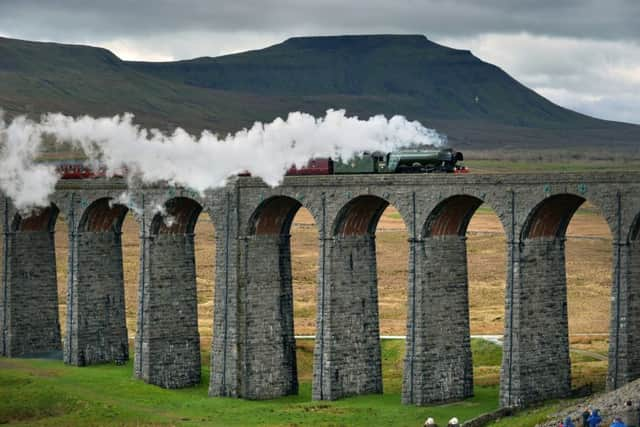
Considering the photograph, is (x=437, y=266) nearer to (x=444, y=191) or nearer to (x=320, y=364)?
(x=444, y=191)

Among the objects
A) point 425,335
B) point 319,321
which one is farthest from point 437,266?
point 319,321

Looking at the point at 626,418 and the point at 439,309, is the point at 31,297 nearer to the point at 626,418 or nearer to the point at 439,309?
the point at 439,309

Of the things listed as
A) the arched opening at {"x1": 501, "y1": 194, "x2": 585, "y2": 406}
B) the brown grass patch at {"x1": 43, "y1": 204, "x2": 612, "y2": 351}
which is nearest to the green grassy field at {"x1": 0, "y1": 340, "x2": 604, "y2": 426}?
the arched opening at {"x1": 501, "y1": 194, "x2": 585, "y2": 406}

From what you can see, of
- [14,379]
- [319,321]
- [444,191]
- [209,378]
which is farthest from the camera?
[209,378]

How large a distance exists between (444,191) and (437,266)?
4.22 meters

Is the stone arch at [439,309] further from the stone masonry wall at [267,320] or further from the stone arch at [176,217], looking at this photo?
the stone arch at [176,217]

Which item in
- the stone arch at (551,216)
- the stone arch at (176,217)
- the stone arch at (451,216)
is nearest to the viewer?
the stone arch at (551,216)

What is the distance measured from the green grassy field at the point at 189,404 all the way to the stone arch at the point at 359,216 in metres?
8.87

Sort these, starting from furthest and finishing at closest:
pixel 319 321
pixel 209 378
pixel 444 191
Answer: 1. pixel 209 378
2. pixel 319 321
3. pixel 444 191

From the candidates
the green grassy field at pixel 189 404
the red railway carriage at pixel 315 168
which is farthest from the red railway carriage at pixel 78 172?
the red railway carriage at pixel 315 168

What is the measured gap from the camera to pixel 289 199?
6981 cm

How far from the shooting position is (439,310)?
2483 inches

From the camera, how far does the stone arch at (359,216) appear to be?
6562cm

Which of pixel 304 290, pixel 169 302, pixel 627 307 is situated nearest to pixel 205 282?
pixel 304 290
